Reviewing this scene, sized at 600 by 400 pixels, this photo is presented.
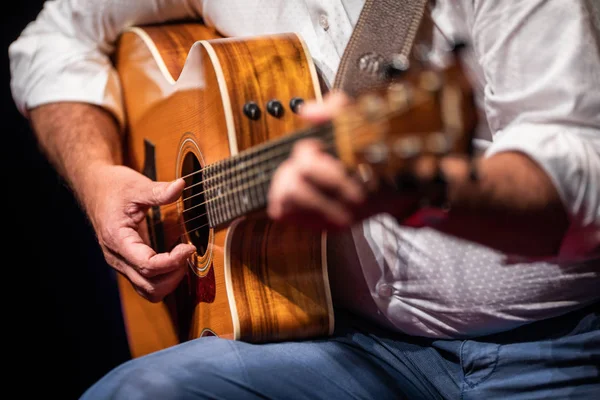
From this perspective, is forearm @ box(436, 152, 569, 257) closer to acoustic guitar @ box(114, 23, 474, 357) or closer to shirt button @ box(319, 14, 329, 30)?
acoustic guitar @ box(114, 23, 474, 357)

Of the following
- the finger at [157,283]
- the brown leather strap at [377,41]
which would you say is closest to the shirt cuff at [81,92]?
the finger at [157,283]

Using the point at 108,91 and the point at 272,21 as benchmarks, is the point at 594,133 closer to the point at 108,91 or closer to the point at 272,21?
the point at 272,21

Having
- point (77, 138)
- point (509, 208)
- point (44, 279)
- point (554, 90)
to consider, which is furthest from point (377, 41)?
point (44, 279)

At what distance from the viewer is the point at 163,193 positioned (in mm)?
1059

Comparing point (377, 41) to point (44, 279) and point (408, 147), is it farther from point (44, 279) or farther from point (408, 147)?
point (44, 279)

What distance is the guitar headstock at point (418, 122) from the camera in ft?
1.95

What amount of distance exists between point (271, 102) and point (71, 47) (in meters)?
0.75

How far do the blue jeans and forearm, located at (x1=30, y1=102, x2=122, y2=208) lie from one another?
0.51m

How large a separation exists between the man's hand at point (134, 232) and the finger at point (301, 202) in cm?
46

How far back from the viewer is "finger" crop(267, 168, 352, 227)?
61 centimetres

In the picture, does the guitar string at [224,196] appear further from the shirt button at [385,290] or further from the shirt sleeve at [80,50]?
the shirt sleeve at [80,50]

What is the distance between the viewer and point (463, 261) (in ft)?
3.15

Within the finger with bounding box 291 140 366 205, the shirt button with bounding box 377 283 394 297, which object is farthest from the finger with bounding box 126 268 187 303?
the finger with bounding box 291 140 366 205

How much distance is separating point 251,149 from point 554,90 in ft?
1.26
